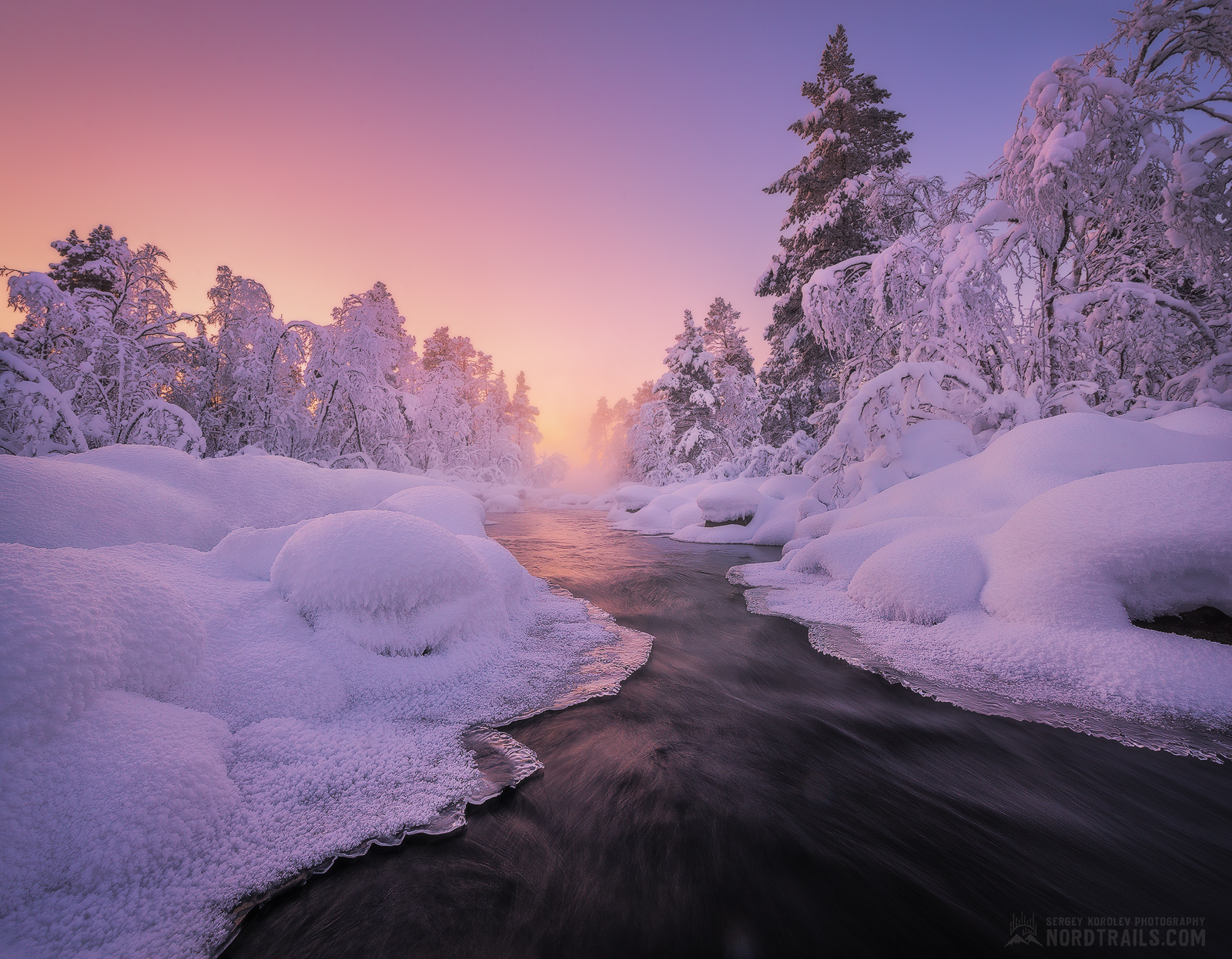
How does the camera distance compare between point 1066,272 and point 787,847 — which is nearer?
point 787,847

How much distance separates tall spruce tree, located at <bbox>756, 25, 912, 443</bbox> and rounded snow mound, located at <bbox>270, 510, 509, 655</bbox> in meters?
12.5

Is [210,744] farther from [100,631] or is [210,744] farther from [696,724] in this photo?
[696,724]

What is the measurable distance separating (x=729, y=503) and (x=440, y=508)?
24.7ft

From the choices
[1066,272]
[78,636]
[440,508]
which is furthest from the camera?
[1066,272]

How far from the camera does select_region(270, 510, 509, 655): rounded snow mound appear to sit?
2953 millimetres

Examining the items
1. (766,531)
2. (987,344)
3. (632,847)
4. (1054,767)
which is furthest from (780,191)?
(632,847)

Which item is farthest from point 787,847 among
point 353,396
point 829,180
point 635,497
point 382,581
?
point 635,497

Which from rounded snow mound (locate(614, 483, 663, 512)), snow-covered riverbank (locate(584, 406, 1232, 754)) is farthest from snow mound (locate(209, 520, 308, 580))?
rounded snow mound (locate(614, 483, 663, 512))

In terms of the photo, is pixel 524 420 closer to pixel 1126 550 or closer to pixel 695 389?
pixel 695 389

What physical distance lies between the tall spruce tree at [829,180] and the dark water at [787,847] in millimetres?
12199

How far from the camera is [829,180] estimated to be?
12484 mm

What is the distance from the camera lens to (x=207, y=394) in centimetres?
1024

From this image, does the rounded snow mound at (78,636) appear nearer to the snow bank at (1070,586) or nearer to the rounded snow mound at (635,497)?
the snow bank at (1070,586)

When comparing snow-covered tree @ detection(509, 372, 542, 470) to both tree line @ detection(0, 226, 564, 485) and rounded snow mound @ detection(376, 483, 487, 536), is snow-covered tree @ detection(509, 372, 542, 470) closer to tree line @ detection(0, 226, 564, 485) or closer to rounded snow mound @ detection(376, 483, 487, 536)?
tree line @ detection(0, 226, 564, 485)
